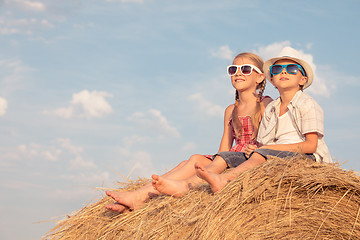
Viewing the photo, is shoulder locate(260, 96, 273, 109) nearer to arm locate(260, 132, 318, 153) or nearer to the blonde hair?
the blonde hair

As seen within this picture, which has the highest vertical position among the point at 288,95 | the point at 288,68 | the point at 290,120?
the point at 288,68

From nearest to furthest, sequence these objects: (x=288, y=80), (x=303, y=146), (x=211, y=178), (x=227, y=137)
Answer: (x=211, y=178) < (x=303, y=146) < (x=288, y=80) < (x=227, y=137)

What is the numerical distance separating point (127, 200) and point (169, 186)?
1.42 ft

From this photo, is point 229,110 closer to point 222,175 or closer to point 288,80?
point 288,80

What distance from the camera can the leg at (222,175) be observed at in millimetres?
3449

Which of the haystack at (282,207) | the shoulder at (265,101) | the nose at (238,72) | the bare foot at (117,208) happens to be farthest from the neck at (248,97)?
the bare foot at (117,208)

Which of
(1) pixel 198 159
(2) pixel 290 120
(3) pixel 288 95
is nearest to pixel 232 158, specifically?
(1) pixel 198 159

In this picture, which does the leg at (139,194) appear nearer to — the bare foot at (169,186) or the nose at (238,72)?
the bare foot at (169,186)

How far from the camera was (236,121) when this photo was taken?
5.04m

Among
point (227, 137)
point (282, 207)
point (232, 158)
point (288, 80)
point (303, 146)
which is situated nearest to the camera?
point (282, 207)

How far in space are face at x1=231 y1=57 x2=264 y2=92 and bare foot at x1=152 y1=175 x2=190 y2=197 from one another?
1604 millimetres

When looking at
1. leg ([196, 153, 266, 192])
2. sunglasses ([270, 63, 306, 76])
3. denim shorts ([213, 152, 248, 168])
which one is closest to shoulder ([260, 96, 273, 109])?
sunglasses ([270, 63, 306, 76])

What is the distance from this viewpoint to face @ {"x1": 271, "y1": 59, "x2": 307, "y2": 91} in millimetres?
4391

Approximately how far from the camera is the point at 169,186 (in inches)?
152
